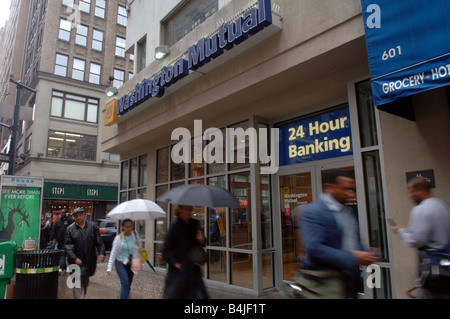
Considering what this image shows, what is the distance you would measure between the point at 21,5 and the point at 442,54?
49.6 metres

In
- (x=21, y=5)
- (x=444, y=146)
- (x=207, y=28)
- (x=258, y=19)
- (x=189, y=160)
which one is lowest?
(x=444, y=146)

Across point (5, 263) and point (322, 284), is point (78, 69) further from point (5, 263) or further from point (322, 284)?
point (322, 284)

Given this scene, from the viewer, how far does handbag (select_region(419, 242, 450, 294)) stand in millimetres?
3148

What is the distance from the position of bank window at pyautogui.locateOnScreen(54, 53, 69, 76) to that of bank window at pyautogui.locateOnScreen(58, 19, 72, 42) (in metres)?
1.71

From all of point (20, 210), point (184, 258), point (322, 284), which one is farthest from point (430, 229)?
point (20, 210)

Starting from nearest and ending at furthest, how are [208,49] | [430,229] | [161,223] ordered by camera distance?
[430,229] < [208,49] < [161,223]

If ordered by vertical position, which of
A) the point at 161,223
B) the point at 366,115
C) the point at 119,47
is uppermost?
the point at 119,47

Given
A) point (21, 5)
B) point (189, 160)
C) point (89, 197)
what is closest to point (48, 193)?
point (89, 197)

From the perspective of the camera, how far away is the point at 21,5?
41.1 m

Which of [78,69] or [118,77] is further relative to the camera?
[118,77]

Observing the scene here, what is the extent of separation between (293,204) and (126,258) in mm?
3799

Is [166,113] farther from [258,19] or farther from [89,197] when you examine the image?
[89,197]

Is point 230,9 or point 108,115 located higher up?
point 230,9

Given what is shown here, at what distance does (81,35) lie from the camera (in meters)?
29.3
